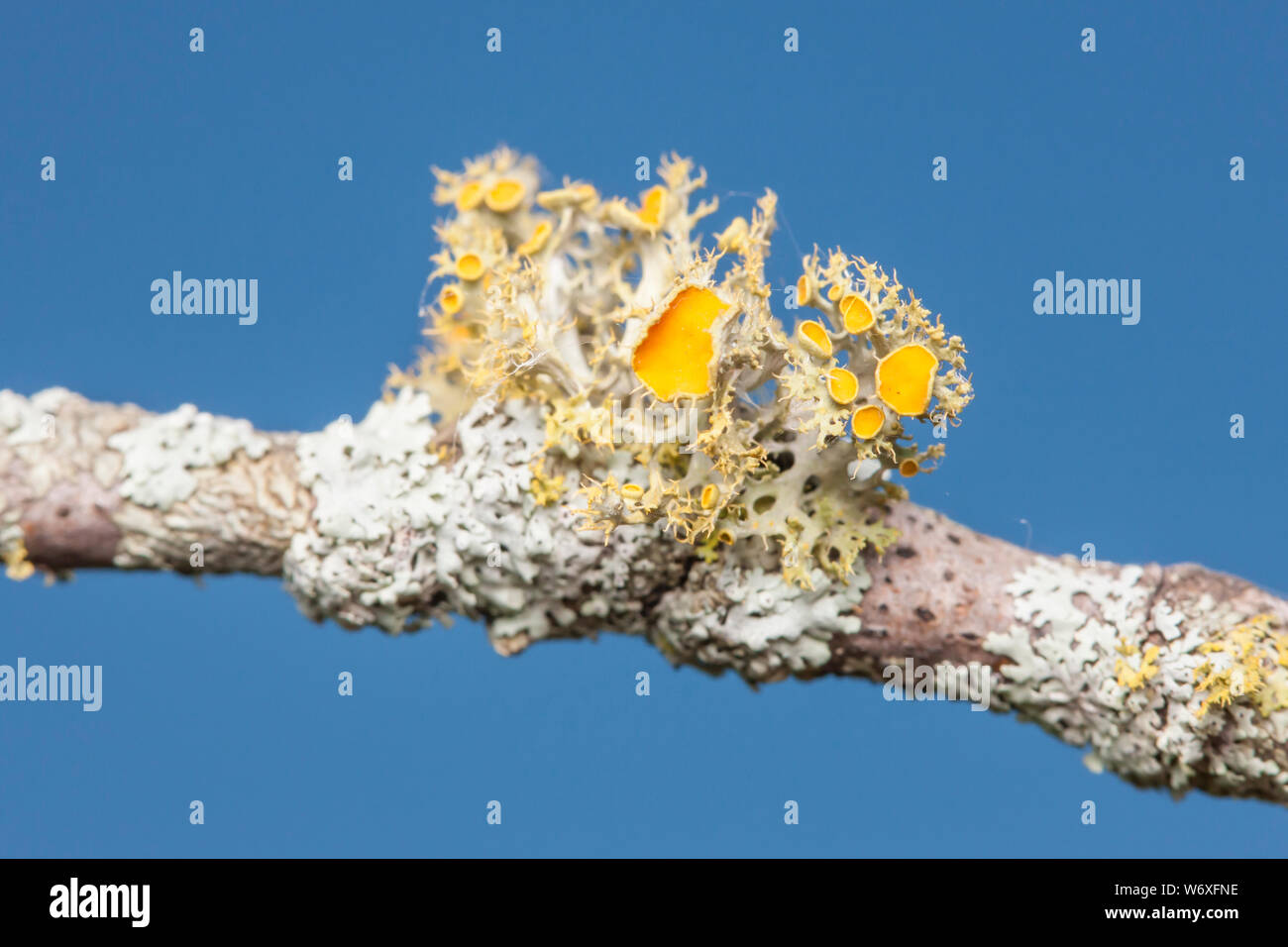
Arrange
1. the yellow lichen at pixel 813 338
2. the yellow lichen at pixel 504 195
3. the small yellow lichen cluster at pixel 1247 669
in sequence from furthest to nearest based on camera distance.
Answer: the yellow lichen at pixel 504 195 < the small yellow lichen cluster at pixel 1247 669 < the yellow lichen at pixel 813 338

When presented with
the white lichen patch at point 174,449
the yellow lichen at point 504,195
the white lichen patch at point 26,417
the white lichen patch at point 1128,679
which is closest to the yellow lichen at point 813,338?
the white lichen patch at point 1128,679

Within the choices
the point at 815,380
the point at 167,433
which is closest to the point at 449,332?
the point at 167,433

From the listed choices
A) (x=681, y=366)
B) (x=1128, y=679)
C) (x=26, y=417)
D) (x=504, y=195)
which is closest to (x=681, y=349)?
(x=681, y=366)

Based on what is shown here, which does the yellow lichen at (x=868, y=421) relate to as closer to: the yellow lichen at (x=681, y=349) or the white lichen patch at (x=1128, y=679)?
the yellow lichen at (x=681, y=349)

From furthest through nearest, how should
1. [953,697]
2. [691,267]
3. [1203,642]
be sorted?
[953,697] < [1203,642] < [691,267]

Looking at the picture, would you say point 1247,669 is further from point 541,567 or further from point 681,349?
point 541,567

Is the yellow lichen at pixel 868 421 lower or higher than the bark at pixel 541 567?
higher

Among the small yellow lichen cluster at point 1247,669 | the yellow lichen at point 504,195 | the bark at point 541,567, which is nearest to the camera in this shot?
the small yellow lichen cluster at point 1247,669

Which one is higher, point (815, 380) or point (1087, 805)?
point (815, 380)

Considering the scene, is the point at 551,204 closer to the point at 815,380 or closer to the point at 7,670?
the point at 815,380
